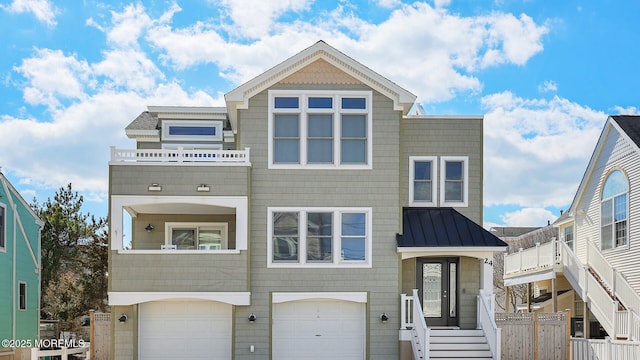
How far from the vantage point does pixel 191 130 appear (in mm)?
26016

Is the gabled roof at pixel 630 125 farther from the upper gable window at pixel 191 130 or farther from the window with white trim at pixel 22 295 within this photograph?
the window with white trim at pixel 22 295

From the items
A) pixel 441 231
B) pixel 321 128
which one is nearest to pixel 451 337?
pixel 441 231

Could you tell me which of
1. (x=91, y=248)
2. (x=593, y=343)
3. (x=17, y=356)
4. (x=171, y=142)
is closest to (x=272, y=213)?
(x=171, y=142)

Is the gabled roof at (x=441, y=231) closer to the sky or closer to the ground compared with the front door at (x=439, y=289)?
closer to the sky

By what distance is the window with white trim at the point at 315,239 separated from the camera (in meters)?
21.5

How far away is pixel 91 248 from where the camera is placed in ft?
114

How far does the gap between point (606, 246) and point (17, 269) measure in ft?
71.2

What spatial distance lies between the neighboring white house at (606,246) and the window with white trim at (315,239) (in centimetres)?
806

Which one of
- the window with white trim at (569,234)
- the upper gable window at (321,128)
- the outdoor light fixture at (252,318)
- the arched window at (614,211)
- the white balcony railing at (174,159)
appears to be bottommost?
the outdoor light fixture at (252,318)

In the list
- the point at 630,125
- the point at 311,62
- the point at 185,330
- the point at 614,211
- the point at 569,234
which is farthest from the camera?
the point at 569,234

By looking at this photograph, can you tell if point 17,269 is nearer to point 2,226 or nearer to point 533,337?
point 2,226

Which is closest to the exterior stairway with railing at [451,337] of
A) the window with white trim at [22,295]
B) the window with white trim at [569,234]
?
the window with white trim at [569,234]

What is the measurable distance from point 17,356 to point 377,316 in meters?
14.2

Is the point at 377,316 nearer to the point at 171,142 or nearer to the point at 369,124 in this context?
the point at 369,124
